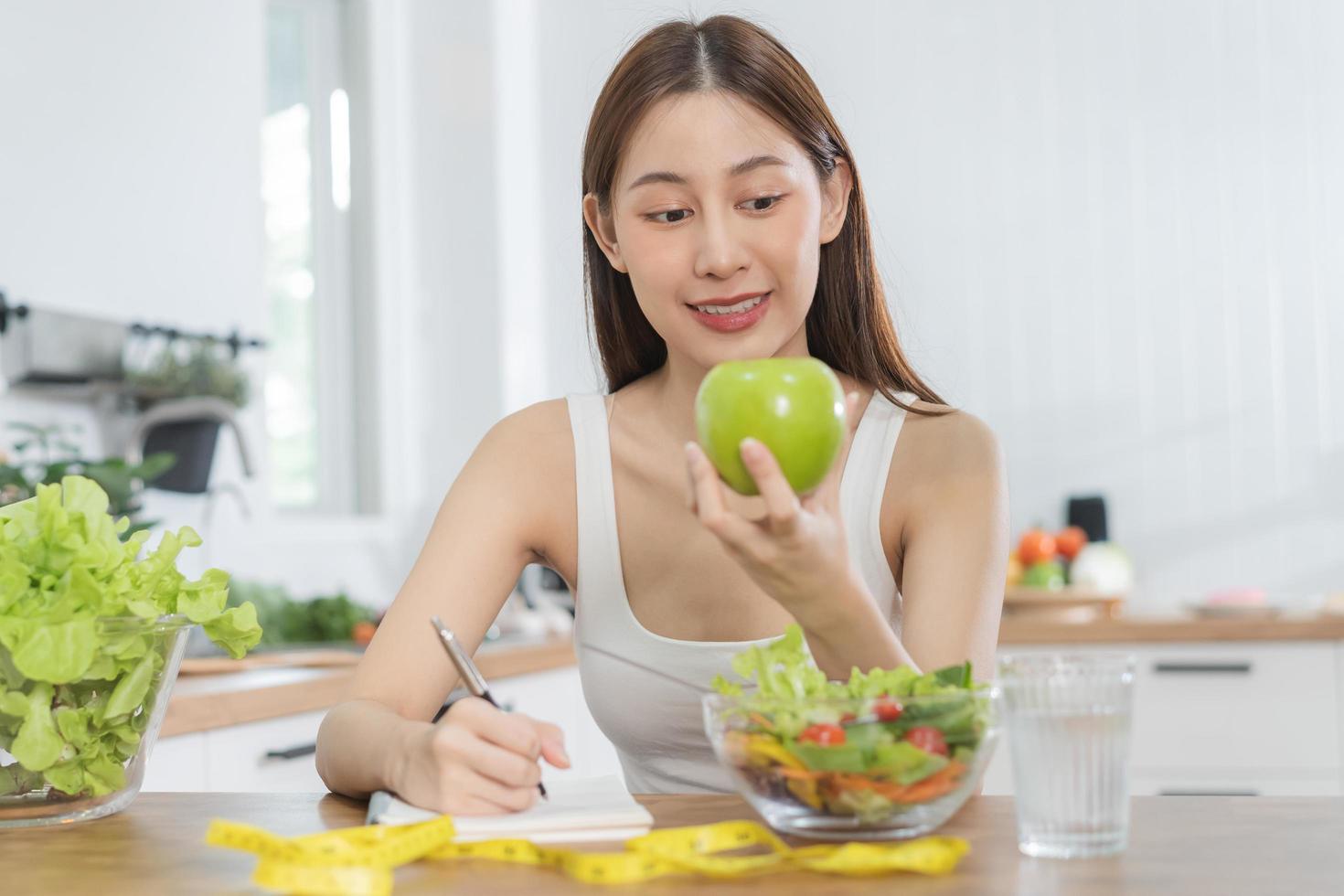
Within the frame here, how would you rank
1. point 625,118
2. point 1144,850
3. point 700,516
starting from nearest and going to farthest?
point 1144,850 → point 700,516 → point 625,118

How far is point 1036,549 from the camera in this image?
3.69 metres

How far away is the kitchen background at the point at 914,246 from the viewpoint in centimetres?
362

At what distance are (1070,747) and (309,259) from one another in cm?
377

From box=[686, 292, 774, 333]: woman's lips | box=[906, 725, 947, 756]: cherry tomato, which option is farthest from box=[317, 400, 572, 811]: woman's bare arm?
box=[906, 725, 947, 756]: cherry tomato

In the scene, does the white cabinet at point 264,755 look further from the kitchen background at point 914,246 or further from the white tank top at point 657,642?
the kitchen background at point 914,246

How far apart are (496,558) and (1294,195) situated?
122 inches

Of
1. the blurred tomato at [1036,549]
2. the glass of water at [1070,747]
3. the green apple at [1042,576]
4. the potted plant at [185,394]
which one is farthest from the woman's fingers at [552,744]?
the blurred tomato at [1036,549]

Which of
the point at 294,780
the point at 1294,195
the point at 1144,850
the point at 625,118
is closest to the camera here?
the point at 1144,850

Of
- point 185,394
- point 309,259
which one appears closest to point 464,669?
point 185,394

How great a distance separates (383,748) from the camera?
1094 millimetres

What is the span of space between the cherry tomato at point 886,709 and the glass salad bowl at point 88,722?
20.8 inches

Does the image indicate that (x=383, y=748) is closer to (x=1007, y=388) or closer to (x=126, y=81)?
(x=126, y=81)

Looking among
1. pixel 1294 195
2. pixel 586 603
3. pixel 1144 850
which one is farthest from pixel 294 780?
pixel 1294 195

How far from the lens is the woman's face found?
55.4 inches
